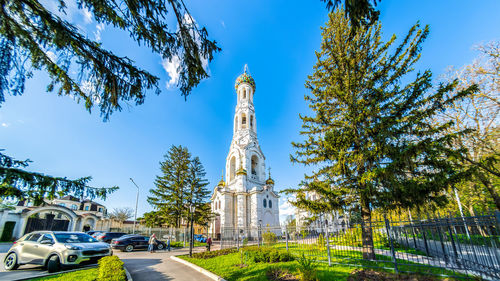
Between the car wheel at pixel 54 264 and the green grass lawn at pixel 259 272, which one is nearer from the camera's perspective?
the green grass lawn at pixel 259 272

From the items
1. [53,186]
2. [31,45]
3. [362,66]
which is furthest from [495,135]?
Result: [31,45]

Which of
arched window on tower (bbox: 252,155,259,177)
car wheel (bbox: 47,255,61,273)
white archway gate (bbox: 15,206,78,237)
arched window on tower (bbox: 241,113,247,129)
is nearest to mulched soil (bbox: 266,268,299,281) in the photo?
car wheel (bbox: 47,255,61,273)

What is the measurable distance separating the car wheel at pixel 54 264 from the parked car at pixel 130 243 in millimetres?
8792

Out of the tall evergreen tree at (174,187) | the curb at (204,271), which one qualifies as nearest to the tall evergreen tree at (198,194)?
the tall evergreen tree at (174,187)

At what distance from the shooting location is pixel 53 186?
3.57 meters

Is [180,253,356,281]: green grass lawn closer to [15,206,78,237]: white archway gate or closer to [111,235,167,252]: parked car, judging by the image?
[111,235,167,252]: parked car

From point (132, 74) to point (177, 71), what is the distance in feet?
3.46

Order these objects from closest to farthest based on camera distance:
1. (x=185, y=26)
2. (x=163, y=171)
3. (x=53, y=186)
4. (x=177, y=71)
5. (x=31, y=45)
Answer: (x=53, y=186) < (x=31, y=45) < (x=185, y=26) < (x=177, y=71) < (x=163, y=171)

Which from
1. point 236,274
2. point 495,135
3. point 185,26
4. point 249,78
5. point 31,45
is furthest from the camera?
point 249,78

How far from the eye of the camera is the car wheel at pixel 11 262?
306 inches

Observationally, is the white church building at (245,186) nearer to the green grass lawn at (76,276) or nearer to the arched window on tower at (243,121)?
the arched window on tower at (243,121)

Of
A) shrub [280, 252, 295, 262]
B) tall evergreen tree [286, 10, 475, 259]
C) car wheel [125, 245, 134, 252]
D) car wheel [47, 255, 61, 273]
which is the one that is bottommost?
car wheel [125, 245, 134, 252]

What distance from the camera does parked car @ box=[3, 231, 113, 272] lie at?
7453 millimetres

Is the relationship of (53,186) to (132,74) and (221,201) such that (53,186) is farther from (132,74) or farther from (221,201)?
(221,201)
